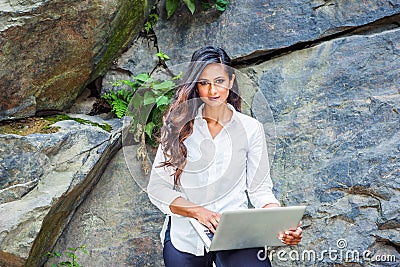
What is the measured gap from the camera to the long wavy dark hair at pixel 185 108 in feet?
8.49

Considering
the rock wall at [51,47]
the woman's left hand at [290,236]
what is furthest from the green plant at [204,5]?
the woman's left hand at [290,236]

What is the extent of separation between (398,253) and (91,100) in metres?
2.49

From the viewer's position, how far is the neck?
2.69m

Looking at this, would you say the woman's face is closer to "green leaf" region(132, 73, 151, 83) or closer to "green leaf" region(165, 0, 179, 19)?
"green leaf" region(132, 73, 151, 83)

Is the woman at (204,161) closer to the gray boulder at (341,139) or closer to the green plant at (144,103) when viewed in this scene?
the green plant at (144,103)

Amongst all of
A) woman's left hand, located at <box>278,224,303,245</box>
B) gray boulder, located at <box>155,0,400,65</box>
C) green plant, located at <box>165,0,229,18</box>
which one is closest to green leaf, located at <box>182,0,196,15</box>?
green plant, located at <box>165,0,229,18</box>

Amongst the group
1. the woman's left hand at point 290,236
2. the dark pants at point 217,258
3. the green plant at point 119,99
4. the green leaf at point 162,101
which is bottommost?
the dark pants at point 217,258

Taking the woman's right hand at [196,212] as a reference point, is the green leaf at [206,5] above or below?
above

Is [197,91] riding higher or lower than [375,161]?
higher

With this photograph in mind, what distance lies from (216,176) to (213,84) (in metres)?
0.48

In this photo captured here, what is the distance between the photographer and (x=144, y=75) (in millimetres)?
3725

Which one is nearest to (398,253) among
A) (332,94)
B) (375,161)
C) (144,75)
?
(375,161)

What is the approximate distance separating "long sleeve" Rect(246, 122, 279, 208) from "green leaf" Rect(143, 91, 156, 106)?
1010 millimetres

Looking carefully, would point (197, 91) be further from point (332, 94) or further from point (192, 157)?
point (332, 94)
